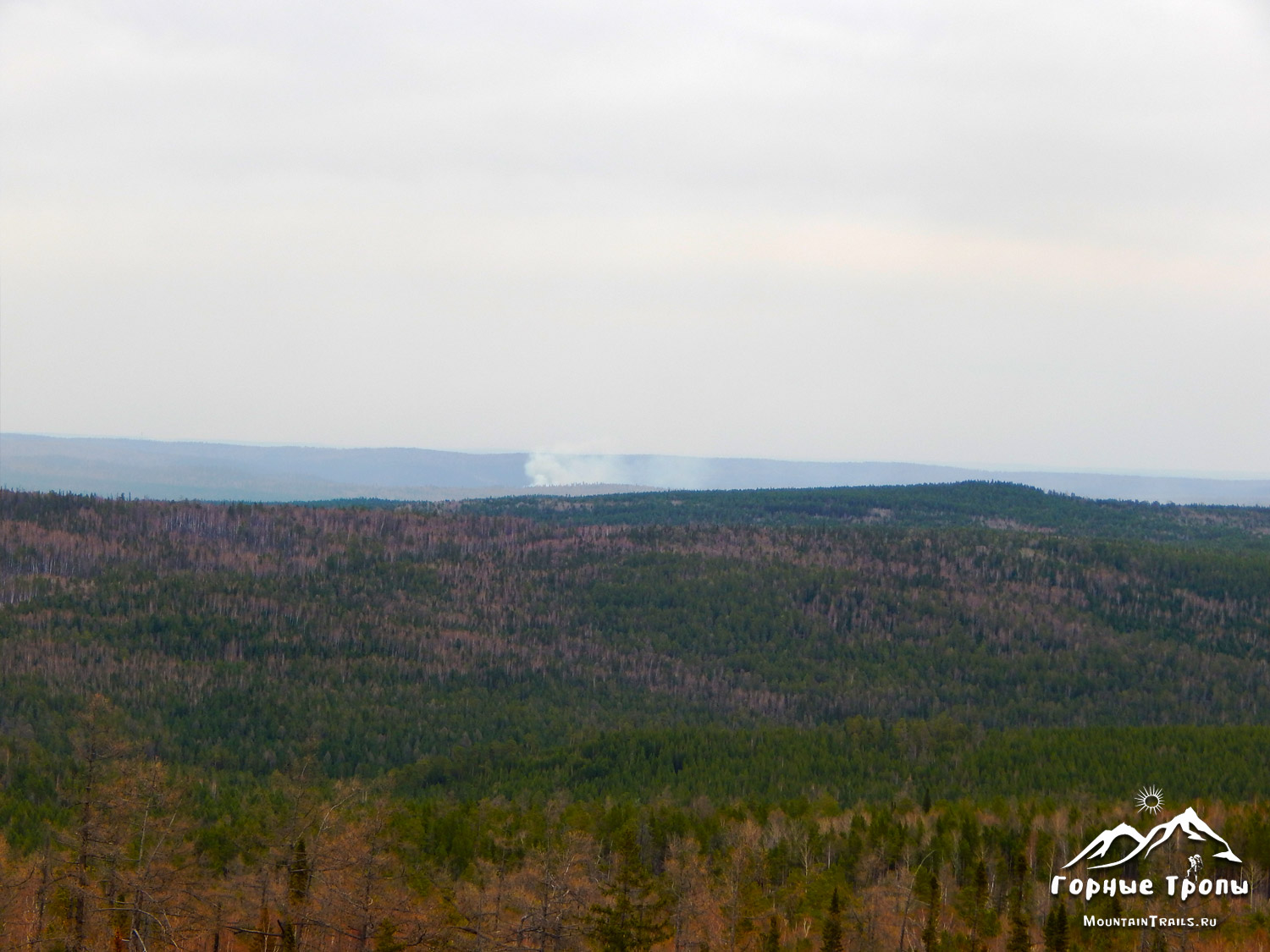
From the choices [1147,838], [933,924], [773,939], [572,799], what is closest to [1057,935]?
[933,924]

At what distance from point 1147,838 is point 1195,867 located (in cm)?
652

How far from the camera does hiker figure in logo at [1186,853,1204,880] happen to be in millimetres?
62094

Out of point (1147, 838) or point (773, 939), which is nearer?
point (773, 939)

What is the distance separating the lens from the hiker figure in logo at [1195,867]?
204ft

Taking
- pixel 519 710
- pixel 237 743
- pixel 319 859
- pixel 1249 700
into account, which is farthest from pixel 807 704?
pixel 319 859

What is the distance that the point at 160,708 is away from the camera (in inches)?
6427

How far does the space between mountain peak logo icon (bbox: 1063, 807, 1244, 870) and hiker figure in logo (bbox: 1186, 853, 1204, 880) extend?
Answer: 8.40 ft

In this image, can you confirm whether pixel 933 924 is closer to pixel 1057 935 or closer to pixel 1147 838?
pixel 1057 935

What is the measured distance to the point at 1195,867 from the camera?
6300 cm

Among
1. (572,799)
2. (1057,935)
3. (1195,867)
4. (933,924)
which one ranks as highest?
(1057,935)

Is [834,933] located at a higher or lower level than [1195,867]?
higher

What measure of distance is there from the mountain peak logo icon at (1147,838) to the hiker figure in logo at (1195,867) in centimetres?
256

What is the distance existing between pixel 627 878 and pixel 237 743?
111423 millimetres

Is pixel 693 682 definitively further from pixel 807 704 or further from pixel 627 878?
pixel 627 878
